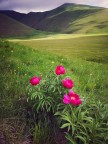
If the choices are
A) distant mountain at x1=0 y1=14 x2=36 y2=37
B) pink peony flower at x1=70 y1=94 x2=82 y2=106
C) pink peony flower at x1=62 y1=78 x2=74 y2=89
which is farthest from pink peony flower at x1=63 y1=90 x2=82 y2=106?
distant mountain at x1=0 y1=14 x2=36 y2=37

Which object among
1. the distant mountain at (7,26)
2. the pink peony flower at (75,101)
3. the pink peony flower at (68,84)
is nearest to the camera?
the pink peony flower at (75,101)

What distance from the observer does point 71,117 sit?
3594 mm

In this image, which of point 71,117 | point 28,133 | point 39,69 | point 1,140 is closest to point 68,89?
point 71,117

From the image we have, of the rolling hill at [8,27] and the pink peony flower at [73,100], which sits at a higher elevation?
the rolling hill at [8,27]

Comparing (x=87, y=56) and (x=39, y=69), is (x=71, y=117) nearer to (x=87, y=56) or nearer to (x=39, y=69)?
(x=39, y=69)

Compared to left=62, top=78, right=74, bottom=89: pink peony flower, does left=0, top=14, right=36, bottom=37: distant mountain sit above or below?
above

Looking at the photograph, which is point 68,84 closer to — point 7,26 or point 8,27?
point 7,26

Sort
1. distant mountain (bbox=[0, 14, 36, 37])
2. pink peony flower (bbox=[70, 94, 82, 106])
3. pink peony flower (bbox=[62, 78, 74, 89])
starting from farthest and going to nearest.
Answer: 1. distant mountain (bbox=[0, 14, 36, 37])
2. pink peony flower (bbox=[62, 78, 74, 89])
3. pink peony flower (bbox=[70, 94, 82, 106])

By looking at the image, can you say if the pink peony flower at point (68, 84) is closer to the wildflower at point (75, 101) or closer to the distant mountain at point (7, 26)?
the wildflower at point (75, 101)

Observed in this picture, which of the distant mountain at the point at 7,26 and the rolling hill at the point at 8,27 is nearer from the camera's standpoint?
the distant mountain at the point at 7,26

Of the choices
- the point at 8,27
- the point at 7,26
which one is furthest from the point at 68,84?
the point at 8,27

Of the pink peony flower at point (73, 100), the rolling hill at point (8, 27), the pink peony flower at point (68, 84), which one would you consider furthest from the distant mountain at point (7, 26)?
the pink peony flower at point (73, 100)

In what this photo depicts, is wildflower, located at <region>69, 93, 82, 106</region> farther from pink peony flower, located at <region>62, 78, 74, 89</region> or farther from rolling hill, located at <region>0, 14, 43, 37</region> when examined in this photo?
rolling hill, located at <region>0, 14, 43, 37</region>

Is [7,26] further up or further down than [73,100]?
further up
